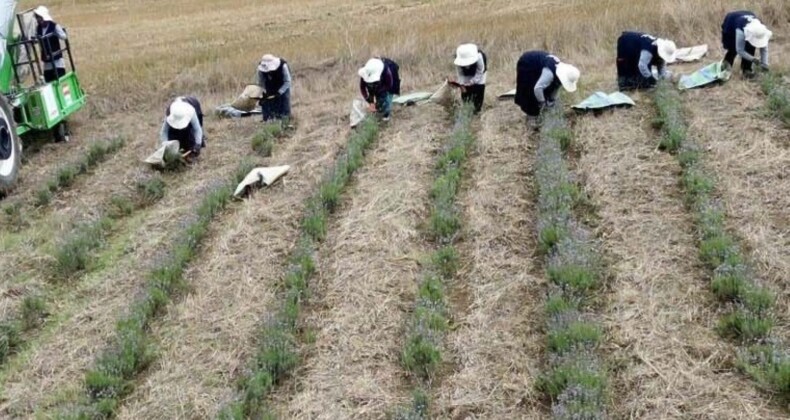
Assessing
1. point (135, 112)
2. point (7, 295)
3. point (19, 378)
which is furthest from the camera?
point (135, 112)

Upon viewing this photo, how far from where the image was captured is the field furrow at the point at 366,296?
4707 millimetres

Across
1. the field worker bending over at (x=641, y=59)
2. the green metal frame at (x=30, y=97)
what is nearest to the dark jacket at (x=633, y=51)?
the field worker bending over at (x=641, y=59)

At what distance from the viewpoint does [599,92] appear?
31.5 feet

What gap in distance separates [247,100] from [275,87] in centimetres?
102

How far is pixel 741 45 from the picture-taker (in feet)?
31.2

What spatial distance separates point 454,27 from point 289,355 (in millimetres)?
10333

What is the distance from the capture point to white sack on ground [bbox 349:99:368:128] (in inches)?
395

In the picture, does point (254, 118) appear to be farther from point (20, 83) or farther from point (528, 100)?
point (528, 100)

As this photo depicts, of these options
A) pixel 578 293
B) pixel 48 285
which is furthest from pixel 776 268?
pixel 48 285

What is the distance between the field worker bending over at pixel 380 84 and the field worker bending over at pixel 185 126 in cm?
199

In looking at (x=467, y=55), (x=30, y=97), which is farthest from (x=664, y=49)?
(x=30, y=97)

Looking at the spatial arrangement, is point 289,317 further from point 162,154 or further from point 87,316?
point 162,154

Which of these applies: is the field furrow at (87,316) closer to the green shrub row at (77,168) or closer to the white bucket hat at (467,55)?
the green shrub row at (77,168)

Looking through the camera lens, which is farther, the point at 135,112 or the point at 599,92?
the point at 135,112
